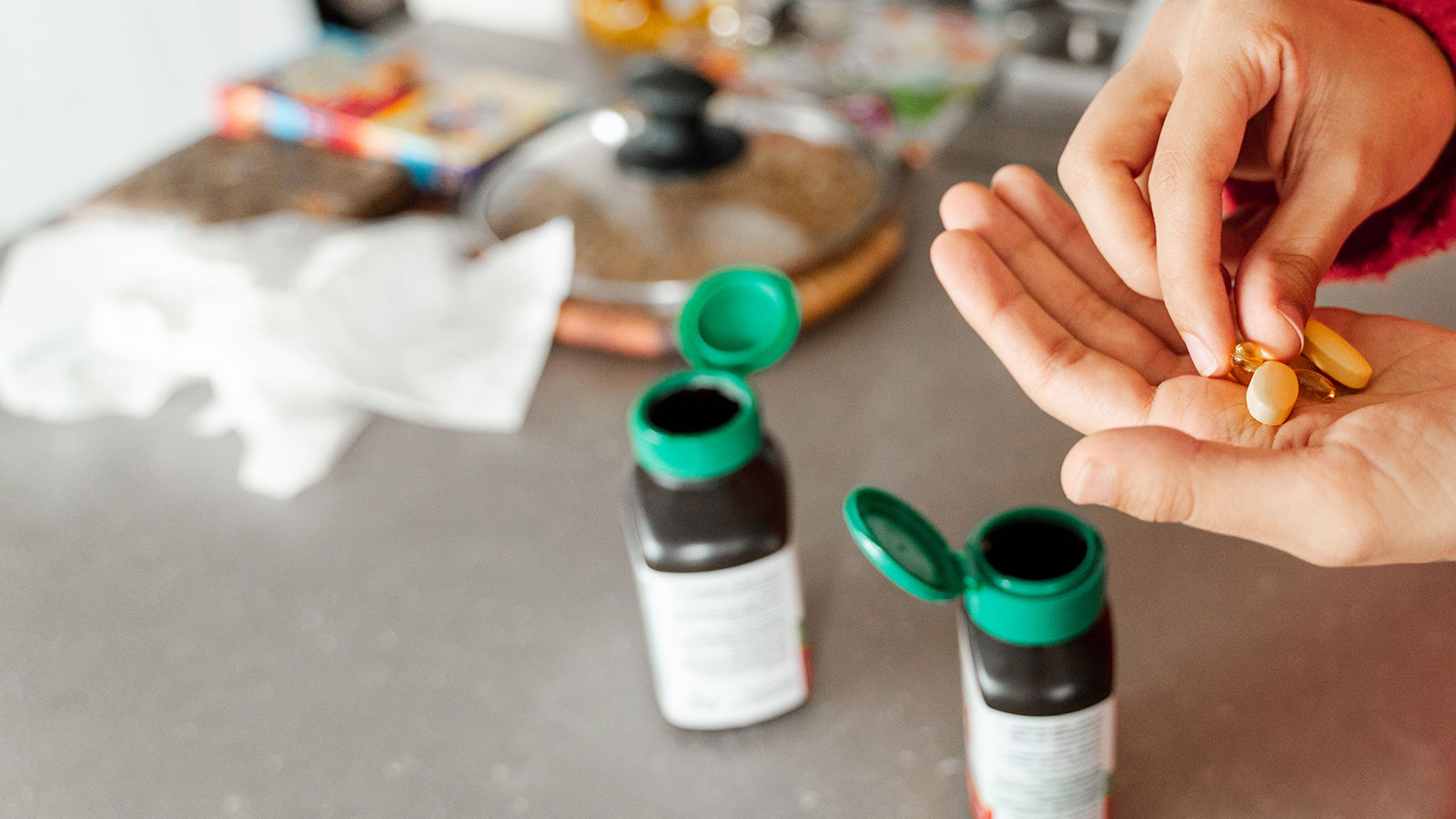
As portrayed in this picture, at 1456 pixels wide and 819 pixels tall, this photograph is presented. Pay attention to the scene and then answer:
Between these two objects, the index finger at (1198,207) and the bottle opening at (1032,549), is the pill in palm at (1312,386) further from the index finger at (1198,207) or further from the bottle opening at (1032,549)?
the bottle opening at (1032,549)

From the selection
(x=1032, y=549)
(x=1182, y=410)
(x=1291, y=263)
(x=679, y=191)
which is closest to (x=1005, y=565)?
(x=1032, y=549)

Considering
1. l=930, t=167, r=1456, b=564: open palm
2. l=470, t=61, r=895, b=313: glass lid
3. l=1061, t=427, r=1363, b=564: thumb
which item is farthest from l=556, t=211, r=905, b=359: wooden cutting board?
l=1061, t=427, r=1363, b=564: thumb

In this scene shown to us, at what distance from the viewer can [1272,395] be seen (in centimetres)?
50

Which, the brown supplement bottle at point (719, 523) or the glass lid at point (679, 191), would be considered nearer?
the brown supplement bottle at point (719, 523)

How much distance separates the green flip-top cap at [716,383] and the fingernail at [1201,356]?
20cm

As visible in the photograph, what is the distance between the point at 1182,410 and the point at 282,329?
0.65 m

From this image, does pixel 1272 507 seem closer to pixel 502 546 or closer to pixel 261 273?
pixel 502 546

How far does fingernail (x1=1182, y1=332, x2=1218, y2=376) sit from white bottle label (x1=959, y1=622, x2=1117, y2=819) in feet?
0.58

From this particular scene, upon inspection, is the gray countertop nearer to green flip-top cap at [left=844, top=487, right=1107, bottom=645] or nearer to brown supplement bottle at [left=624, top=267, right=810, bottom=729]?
brown supplement bottle at [left=624, top=267, right=810, bottom=729]

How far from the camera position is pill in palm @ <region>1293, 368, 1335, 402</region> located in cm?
55

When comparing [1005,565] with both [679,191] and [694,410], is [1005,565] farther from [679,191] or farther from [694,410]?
[679,191]

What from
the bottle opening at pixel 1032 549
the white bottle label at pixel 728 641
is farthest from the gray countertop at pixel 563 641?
the bottle opening at pixel 1032 549

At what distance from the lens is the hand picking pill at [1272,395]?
0.50 meters

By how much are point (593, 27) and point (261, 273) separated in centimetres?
70
